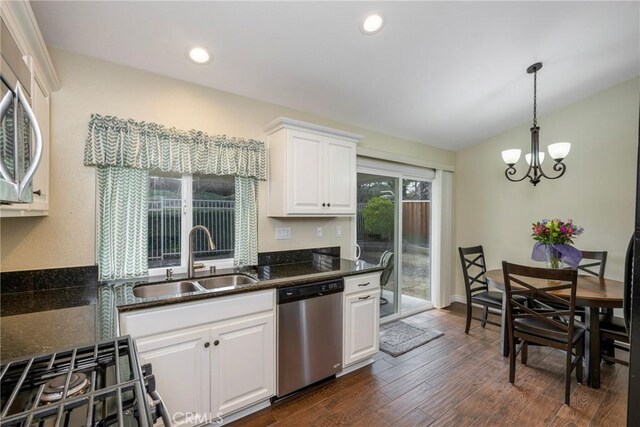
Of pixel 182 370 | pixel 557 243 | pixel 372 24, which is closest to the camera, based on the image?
pixel 182 370

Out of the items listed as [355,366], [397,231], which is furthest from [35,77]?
[397,231]

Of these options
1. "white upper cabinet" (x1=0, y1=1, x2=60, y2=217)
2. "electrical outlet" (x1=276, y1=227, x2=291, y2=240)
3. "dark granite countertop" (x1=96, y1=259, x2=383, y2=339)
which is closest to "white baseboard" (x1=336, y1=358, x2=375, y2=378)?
"dark granite countertop" (x1=96, y1=259, x2=383, y2=339)

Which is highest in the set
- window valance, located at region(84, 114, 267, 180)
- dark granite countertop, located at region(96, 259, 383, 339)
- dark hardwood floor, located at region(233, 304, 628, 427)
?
window valance, located at region(84, 114, 267, 180)

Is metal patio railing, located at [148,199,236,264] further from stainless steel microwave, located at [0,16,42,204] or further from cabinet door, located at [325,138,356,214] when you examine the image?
stainless steel microwave, located at [0,16,42,204]

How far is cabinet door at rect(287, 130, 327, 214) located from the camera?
8.10 ft

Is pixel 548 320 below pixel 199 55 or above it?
below

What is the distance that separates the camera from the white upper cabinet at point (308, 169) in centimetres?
246

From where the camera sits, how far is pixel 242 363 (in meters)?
1.89

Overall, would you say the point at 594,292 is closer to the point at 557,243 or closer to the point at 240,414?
the point at 557,243

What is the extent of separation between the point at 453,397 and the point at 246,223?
217 cm

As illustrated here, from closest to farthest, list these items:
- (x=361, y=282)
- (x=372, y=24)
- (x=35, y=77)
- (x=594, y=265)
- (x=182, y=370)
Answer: (x=35, y=77)
(x=182, y=370)
(x=372, y=24)
(x=361, y=282)
(x=594, y=265)

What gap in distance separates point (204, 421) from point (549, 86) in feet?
13.8

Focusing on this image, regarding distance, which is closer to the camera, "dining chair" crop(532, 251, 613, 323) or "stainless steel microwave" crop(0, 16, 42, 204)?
"stainless steel microwave" crop(0, 16, 42, 204)

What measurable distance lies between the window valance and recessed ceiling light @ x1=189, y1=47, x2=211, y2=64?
1.71 feet
